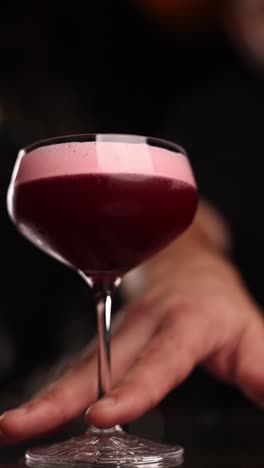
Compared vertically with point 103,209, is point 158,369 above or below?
below

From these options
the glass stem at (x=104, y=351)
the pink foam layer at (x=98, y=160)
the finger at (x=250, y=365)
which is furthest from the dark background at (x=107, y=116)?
the pink foam layer at (x=98, y=160)

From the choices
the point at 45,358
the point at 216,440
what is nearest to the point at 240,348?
the point at 216,440

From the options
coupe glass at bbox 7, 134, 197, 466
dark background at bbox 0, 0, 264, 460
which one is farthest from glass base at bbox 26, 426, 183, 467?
dark background at bbox 0, 0, 264, 460

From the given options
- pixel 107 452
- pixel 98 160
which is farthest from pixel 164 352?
pixel 98 160

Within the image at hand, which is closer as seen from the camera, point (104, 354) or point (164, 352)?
point (104, 354)

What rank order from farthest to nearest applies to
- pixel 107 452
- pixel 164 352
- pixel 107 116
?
pixel 107 116, pixel 164 352, pixel 107 452

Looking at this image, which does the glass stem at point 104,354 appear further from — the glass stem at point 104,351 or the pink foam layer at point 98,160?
the pink foam layer at point 98,160

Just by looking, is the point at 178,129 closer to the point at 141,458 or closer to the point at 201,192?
the point at 201,192

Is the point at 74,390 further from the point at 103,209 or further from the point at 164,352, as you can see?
the point at 103,209

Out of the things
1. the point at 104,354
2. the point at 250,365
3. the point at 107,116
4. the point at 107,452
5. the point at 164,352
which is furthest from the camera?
the point at 107,116
